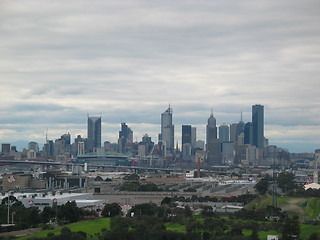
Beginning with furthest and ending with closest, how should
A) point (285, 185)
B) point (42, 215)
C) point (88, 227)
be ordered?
point (285, 185)
point (42, 215)
point (88, 227)

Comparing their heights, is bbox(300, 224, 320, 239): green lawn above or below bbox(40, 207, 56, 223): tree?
below

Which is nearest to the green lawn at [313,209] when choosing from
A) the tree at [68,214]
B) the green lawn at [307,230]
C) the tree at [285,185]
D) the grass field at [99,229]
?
the green lawn at [307,230]

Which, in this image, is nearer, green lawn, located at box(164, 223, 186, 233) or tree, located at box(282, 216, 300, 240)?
tree, located at box(282, 216, 300, 240)

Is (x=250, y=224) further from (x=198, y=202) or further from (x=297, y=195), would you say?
(x=297, y=195)

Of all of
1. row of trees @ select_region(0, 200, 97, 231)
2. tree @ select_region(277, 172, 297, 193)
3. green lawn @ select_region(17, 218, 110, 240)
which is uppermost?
tree @ select_region(277, 172, 297, 193)

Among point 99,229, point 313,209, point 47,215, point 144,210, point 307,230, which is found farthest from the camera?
point 313,209

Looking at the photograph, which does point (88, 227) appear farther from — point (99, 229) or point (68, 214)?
point (68, 214)

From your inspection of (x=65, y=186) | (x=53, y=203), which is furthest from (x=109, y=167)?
(x=53, y=203)

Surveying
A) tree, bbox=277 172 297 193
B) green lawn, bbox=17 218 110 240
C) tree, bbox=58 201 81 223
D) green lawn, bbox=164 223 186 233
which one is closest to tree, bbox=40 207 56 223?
tree, bbox=58 201 81 223

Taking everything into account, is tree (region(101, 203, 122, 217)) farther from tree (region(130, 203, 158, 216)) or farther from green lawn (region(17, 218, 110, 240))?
green lawn (region(17, 218, 110, 240))

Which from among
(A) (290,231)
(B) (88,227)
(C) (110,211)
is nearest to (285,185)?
(C) (110,211)

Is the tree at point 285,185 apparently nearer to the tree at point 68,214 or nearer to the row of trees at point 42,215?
the tree at point 68,214
